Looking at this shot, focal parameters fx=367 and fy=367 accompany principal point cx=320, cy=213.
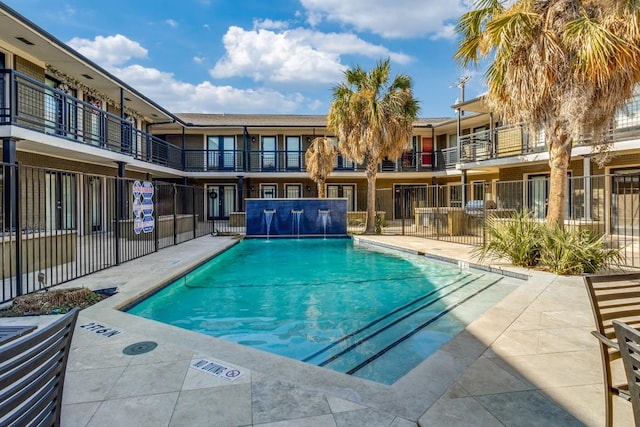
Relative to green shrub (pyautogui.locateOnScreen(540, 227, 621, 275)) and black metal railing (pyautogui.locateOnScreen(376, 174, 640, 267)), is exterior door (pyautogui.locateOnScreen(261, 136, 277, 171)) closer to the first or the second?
black metal railing (pyautogui.locateOnScreen(376, 174, 640, 267))

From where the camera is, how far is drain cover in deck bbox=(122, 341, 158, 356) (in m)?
3.53

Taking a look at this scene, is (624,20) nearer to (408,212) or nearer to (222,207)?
(408,212)

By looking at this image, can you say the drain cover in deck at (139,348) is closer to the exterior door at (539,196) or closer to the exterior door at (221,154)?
→ the exterior door at (539,196)

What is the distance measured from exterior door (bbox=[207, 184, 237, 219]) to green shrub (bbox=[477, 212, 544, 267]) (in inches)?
684

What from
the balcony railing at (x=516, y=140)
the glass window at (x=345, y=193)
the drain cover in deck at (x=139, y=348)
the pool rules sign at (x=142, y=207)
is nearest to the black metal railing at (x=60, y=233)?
the pool rules sign at (x=142, y=207)

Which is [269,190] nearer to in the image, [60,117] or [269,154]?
[269,154]

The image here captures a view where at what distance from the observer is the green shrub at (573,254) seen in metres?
6.89

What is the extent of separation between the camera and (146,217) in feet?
30.0

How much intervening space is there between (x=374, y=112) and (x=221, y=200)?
12705 mm

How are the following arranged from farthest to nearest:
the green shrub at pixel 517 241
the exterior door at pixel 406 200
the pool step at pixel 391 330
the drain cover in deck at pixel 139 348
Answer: the exterior door at pixel 406 200 < the green shrub at pixel 517 241 < the pool step at pixel 391 330 < the drain cover in deck at pixel 139 348

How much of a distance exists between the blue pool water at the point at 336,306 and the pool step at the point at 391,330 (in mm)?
12

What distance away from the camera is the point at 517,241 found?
26.1 ft

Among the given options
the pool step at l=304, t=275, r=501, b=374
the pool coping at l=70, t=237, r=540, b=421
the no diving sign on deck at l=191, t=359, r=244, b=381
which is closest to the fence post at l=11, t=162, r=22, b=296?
the pool coping at l=70, t=237, r=540, b=421

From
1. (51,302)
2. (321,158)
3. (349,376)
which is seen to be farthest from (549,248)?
(321,158)
